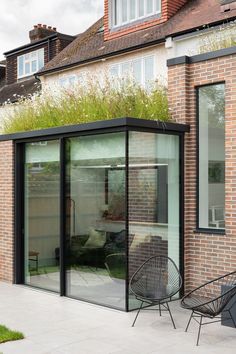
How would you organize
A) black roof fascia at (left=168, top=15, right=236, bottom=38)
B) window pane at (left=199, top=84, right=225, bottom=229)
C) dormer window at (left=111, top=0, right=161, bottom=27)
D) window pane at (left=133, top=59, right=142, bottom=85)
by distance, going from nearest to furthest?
window pane at (left=199, top=84, right=225, bottom=229) → black roof fascia at (left=168, top=15, right=236, bottom=38) → window pane at (left=133, top=59, right=142, bottom=85) → dormer window at (left=111, top=0, right=161, bottom=27)

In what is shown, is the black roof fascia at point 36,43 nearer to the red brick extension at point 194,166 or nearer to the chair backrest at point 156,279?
the red brick extension at point 194,166

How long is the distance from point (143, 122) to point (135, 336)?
2858mm

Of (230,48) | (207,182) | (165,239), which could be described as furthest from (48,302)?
(230,48)

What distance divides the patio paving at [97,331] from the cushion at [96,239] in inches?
34.7

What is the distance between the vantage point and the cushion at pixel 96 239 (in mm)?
7567

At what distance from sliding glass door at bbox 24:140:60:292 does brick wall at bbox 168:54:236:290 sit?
2.11m

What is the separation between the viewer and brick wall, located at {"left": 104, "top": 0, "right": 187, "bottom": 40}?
1606 centimetres

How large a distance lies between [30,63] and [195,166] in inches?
672

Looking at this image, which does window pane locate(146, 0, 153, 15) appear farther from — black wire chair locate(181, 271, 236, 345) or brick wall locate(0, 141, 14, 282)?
black wire chair locate(181, 271, 236, 345)

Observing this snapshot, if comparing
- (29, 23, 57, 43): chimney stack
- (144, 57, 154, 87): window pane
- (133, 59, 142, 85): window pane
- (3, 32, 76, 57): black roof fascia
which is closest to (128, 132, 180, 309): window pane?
(144, 57, 154, 87): window pane

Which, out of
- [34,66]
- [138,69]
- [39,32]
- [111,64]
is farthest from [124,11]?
[39,32]

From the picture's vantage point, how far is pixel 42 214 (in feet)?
28.6

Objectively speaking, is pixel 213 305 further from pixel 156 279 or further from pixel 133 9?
pixel 133 9

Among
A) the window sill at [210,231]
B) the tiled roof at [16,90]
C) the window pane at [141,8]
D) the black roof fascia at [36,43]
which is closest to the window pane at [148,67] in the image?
the window pane at [141,8]
